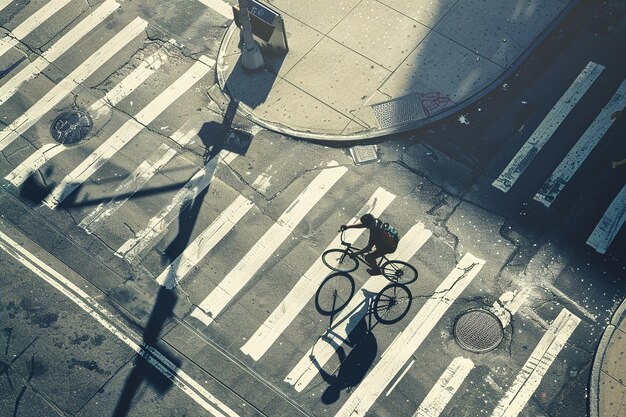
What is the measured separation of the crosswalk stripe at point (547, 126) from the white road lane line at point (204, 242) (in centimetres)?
580

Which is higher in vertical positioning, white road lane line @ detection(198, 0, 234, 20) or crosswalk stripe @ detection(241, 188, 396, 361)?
white road lane line @ detection(198, 0, 234, 20)

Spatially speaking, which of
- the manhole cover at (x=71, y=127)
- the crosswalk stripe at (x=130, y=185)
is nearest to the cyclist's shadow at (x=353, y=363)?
the crosswalk stripe at (x=130, y=185)

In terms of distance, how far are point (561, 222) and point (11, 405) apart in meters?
12.1

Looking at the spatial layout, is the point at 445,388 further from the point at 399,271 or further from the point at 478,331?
the point at 399,271

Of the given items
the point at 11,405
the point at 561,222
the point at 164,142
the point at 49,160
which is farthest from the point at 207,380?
the point at 561,222

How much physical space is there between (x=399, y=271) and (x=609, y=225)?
4705 millimetres

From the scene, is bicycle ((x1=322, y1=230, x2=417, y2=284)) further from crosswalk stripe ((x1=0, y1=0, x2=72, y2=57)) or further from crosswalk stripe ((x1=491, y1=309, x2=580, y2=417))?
crosswalk stripe ((x1=0, y1=0, x2=72, y2=57))

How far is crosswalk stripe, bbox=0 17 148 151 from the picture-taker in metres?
15.8

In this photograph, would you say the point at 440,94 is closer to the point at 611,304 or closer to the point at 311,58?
the point at 311,58

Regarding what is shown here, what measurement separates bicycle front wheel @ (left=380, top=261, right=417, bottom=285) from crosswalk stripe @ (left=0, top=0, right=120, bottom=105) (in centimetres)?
1052

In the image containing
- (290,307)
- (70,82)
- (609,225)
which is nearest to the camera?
(290,307)

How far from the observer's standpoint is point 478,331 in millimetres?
12719

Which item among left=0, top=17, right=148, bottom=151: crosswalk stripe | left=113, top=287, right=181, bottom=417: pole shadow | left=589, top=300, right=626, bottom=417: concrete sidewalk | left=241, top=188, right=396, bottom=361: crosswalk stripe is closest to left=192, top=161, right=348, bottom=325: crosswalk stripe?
left=113, top=287, right=181, bottom=417: pole shadow

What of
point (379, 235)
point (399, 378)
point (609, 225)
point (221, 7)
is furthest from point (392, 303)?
point (221, 7)
